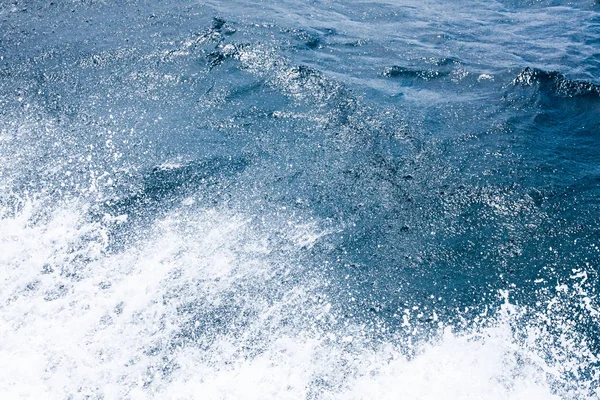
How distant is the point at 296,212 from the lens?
5172 millimetres

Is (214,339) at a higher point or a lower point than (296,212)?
lower

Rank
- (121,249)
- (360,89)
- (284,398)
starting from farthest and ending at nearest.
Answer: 1. (360,89)
2. (121,249)
3. (284,398)

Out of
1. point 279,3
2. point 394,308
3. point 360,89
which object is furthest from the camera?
point 279,3

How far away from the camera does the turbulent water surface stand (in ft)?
13.3

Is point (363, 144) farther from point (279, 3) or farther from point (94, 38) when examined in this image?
point (94, 38)

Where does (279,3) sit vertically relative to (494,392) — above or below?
above

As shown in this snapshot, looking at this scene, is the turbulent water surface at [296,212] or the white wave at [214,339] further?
the turbulent water surface at [296,212]

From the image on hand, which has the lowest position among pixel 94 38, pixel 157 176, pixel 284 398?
pixel 284 398

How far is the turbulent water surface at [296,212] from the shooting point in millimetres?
4066

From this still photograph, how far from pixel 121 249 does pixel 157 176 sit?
41.7 inches

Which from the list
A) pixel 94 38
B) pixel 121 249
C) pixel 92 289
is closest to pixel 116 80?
pixel 94 38

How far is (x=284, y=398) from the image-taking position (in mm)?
3877

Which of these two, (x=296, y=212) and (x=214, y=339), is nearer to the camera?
(x=214, y=339)

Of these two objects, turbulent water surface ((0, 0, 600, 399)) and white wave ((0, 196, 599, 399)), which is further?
turbulent water surface ((0, 0, 600, 399))
